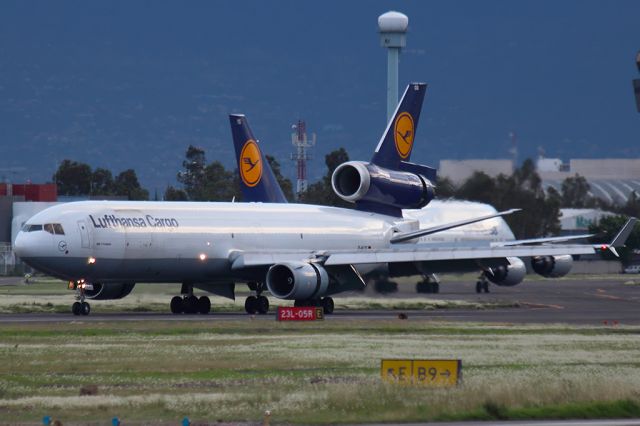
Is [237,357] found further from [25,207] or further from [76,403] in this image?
[25,207]

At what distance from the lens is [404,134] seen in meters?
59.2

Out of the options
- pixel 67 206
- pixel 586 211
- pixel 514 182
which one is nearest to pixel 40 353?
pixel 67 206

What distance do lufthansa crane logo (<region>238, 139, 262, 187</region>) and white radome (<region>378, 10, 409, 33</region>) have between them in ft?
328

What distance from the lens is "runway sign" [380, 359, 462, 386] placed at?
25547 millimetres

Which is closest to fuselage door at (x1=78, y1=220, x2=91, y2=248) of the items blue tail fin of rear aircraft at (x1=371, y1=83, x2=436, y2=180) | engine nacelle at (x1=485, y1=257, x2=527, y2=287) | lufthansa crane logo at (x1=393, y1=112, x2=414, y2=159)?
blue tail fin of rear aircraft at (x1=371, y1=83, x2=436, y2=180)

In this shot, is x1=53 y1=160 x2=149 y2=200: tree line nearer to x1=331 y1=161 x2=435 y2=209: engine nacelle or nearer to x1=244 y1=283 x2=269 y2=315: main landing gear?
x1=331 y1=161 x2=435 y2=209: engine nacelle

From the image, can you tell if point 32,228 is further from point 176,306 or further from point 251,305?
point 251,305

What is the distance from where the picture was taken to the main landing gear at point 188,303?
51.1m

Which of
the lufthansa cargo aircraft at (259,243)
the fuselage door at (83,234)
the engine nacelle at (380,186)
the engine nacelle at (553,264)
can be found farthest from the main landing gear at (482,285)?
the fuselage door at (83,234)

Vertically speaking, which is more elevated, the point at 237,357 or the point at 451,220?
the point at 451,220

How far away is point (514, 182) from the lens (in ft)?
270

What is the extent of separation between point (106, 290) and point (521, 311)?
15.4m

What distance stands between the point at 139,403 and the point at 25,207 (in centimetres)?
8365

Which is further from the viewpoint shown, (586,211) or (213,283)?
(586,211)
